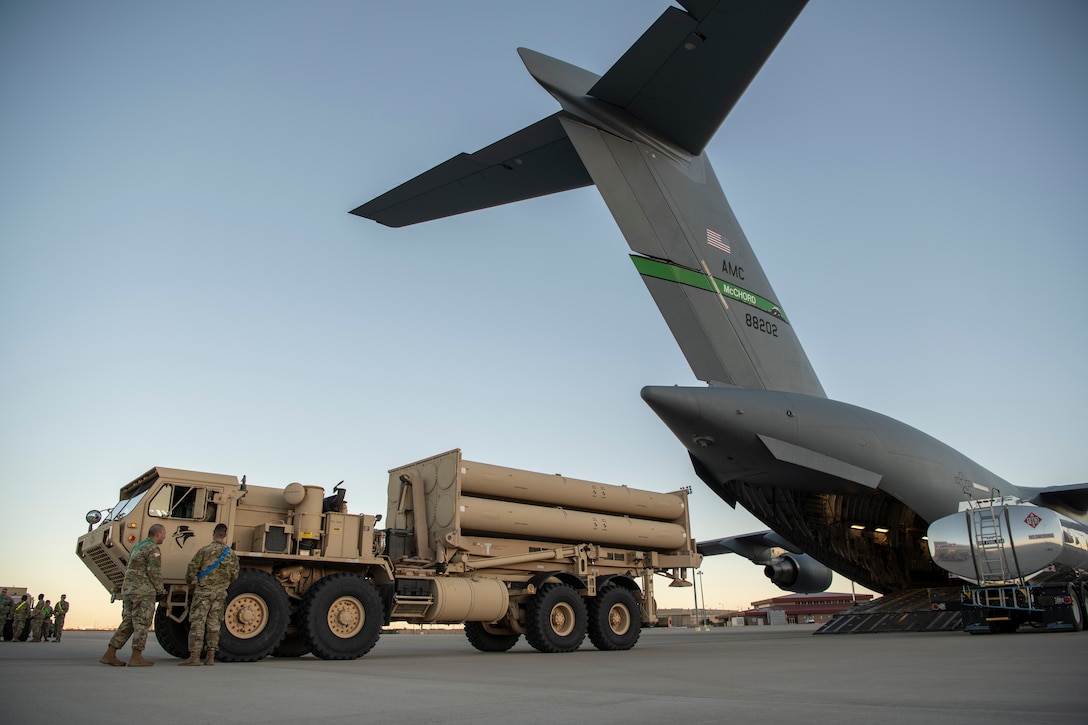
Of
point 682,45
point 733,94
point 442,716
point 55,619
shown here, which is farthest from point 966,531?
point 55,619

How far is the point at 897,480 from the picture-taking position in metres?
12.5

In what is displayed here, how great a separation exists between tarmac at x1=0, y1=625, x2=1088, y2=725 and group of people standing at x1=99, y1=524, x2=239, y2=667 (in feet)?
1.03

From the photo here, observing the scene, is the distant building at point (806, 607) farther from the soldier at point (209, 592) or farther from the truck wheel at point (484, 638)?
the soldier at point (209, 592)

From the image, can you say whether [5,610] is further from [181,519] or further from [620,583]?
[620,583]

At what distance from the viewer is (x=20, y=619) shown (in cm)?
1580

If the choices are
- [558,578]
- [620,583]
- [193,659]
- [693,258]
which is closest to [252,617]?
[193,659]

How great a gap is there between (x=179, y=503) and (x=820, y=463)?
856 centimetres

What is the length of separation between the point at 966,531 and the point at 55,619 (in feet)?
54.6

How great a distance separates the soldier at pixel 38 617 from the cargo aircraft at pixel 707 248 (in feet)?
35.9

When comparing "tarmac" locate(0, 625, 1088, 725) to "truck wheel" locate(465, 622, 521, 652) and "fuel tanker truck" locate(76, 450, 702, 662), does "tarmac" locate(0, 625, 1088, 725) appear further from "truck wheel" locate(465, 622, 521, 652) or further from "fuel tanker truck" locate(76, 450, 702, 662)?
"truck wheel" locate(465, 622, 521, 652)

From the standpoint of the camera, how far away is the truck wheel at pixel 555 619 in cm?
1048

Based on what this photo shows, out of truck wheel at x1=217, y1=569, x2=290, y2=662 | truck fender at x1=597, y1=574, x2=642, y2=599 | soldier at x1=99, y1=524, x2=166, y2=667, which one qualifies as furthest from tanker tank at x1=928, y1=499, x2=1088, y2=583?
soldier at x1=99, y1=524, x2=166, y2=667

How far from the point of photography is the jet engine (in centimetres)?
1769

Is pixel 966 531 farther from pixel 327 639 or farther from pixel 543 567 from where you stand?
pixel 327 639
